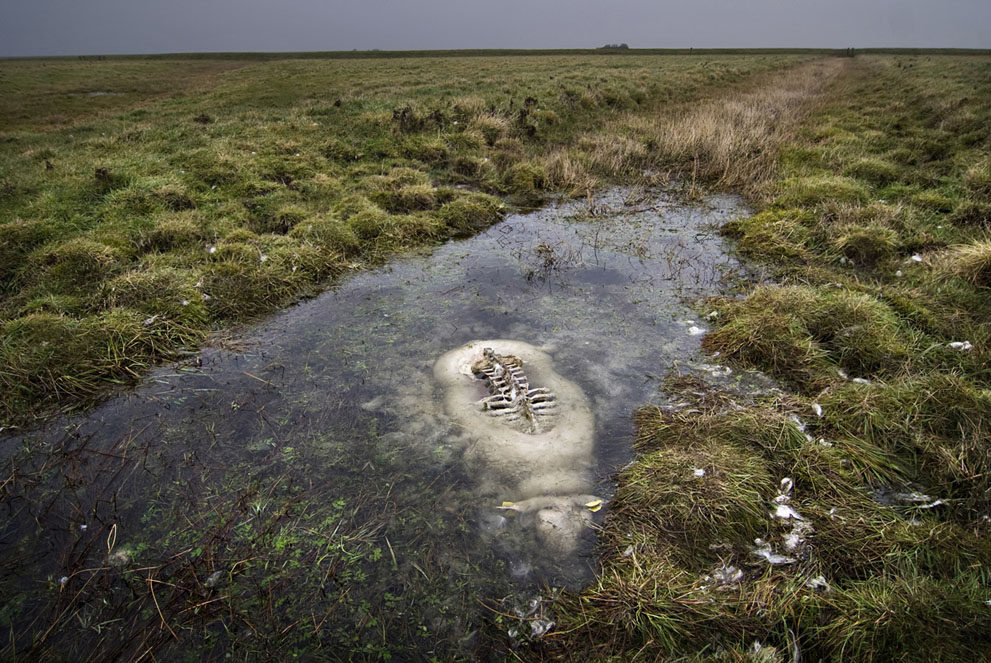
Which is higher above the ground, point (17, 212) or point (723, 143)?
point (723, 143)

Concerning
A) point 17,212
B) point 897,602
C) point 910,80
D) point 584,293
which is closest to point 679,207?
point 584,293

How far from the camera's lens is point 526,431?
201 inches

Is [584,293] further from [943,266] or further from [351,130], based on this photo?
[351,130]

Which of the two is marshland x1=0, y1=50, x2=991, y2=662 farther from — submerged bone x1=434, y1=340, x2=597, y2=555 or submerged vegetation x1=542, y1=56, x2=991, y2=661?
submerged bone x1=434, y1=340, x2=597, y2=555

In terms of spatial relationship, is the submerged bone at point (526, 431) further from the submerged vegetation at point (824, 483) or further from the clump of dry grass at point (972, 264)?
the clump of dry grass at point (972, 264)

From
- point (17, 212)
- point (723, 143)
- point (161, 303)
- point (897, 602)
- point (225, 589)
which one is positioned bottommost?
point (225, 589)

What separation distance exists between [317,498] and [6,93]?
37.6m

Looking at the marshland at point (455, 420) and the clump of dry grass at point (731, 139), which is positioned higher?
the clump of dry grass at point (731, 139)

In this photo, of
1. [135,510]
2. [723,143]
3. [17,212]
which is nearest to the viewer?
[135,510]

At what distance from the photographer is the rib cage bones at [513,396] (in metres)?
5.22

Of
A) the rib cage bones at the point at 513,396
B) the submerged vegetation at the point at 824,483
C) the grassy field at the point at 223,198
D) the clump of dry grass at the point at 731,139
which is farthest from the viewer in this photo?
the clump of dry grass at the point at 731,139

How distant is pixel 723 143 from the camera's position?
14289 millimetres

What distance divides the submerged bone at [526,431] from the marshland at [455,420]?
6.1 inches

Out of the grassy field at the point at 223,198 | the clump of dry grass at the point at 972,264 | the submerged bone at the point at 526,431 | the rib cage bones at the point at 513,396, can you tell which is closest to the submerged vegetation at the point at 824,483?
the clump of dry grass at the point at 972,264
